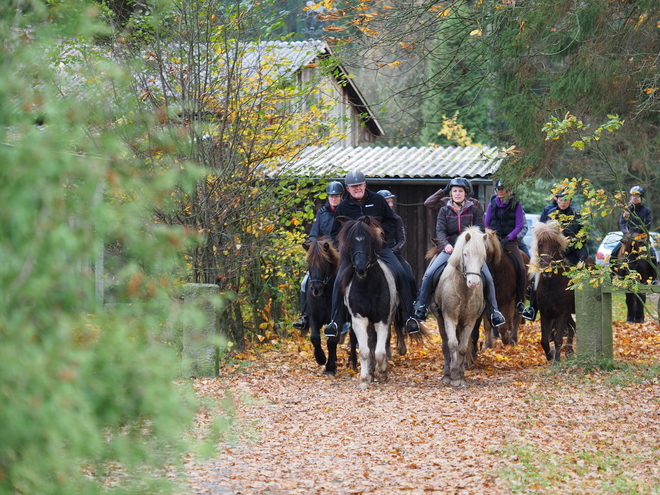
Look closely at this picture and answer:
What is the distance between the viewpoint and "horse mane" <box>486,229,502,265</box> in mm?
11500

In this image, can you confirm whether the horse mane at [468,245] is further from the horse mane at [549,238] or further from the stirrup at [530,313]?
the stirrup at [530,313]

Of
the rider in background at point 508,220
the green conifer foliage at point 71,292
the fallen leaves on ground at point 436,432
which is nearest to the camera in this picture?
the green conifer foliage at point 71,292

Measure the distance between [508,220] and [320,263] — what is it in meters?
4.25

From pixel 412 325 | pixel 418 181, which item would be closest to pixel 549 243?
pixel 412 325

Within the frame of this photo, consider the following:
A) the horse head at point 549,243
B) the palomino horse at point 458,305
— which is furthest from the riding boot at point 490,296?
the horse head at point 549,243

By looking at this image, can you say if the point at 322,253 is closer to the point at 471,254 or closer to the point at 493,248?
the point at 471,254

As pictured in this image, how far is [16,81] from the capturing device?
308 cm

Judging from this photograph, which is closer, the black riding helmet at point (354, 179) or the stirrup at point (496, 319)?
the stirrup at point (496, 319)

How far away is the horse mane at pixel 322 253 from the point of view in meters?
11.6

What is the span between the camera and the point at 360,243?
1043cm

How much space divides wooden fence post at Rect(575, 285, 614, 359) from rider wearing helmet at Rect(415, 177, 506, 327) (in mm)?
995

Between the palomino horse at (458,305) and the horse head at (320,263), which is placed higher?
the horse head at (320,263)

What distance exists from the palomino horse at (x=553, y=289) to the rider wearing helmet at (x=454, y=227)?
2.54ft

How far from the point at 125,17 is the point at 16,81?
9690 mm
